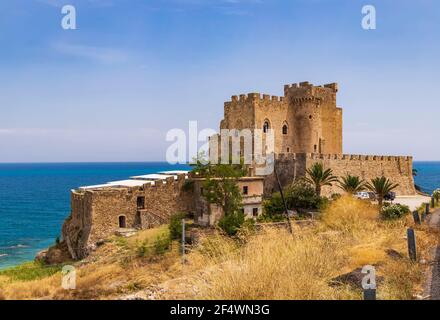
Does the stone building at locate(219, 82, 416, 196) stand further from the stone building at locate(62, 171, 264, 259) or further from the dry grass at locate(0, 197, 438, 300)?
the dry grass at locate(0, 197, 438, 300)

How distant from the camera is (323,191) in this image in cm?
3162

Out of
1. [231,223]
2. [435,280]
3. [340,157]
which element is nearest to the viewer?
[435,280]

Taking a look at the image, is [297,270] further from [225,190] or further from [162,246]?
[225,190]

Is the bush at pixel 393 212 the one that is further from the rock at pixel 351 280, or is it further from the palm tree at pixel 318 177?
the rock at pixel 351 280

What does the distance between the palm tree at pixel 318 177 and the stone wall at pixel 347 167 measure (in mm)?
989

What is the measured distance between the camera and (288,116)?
36438 mm

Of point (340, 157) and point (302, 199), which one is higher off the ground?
point (340, 157)

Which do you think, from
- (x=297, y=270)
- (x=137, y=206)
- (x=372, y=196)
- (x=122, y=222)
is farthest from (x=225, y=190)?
(x=297, y=270)

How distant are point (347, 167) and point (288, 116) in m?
6.44

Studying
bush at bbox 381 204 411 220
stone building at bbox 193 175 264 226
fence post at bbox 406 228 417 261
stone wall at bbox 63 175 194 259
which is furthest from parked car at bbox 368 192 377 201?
fence post at bbox 406 228 417 261

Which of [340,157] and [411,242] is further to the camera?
[340,157]

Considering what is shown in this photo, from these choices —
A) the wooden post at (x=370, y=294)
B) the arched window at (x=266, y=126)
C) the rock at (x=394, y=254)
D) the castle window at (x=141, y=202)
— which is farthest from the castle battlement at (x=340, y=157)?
the wooden post at (x=370, y=294)

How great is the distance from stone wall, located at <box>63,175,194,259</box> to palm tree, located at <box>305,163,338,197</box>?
871cm
